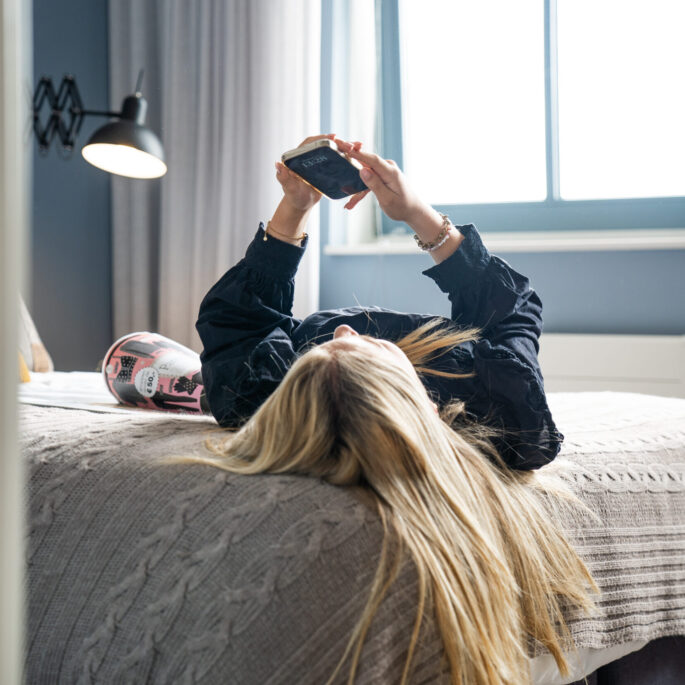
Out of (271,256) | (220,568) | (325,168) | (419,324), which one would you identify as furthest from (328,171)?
(220,568)

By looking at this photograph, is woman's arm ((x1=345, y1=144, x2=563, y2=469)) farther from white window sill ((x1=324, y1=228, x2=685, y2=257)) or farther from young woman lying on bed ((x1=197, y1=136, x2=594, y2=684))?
white window sill ((x1=324, y1=228, x2=685, y2=257))

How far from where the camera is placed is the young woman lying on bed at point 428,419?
0.69m

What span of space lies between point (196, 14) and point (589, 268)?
1591 millimetres

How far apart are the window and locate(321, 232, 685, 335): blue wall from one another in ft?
0.68

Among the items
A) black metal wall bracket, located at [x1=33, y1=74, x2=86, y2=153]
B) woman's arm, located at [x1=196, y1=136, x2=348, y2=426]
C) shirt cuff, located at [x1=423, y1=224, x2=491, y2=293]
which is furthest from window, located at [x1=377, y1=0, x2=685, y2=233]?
woman's arm, located at [x1=196, y1=136, x2=348, y2=426]

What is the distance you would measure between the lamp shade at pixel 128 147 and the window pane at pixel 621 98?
1.31 metres

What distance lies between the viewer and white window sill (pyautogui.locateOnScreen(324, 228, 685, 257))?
2.22m

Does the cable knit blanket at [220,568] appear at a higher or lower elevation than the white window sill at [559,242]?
lower

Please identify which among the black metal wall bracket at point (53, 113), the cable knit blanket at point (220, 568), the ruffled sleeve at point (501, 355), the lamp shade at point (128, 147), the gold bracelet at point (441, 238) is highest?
the black metal wall bracket at point (53, 113)

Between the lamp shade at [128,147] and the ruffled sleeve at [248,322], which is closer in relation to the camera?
the ruffled sleeve at [248,322]

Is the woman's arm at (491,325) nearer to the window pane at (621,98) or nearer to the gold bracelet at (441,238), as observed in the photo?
the gold bracelet at (441,238)

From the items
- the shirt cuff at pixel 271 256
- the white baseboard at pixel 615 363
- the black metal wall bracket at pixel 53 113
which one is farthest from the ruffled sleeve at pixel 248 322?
the black metal wall bracket at pixel 53 113

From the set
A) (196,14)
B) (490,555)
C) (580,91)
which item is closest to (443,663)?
(490,555)

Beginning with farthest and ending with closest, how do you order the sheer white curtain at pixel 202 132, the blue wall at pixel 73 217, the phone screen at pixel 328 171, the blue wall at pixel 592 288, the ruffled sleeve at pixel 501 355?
1. the blue wall at pixel 73 217
2. the sheer white curtain at pixel 202 132
3. the blue wall at pixel 592 288
4. the phone screen at pixel 328 171
5. the ruffled sleeve at pixel 501 355
